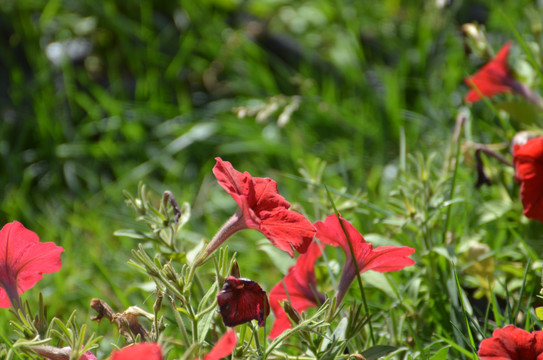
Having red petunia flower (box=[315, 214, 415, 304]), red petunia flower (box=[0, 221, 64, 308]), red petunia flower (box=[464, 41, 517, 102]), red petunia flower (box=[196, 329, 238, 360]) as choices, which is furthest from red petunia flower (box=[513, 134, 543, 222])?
red petunia flower (box=[0, 221, 64, 308])

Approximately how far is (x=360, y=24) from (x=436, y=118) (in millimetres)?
891

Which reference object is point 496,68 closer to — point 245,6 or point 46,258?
point 46,258

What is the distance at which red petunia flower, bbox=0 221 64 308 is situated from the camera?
35.5 inches

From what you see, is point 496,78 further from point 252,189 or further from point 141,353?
point 141,353

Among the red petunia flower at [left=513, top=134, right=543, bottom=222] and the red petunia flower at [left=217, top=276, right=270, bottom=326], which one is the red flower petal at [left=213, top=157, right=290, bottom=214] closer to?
the red petunia flower at [left=217, top=276, right=270, bottom=326]

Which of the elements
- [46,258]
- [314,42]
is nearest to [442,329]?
[46,258]

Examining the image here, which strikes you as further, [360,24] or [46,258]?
[360,24]

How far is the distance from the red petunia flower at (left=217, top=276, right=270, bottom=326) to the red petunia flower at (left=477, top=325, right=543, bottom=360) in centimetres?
30

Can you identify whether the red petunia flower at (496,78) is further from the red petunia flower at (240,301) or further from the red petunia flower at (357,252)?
the red petunia flower at (240,301)

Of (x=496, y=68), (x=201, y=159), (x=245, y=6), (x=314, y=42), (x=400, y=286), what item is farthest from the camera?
(x=245, y=6)

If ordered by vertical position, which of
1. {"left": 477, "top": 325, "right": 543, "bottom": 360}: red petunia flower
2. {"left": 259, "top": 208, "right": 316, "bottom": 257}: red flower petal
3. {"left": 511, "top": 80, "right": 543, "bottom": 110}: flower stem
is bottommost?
{"left": 477, "top": 325, "right": 543, "bottom": 360}: red petunia flower

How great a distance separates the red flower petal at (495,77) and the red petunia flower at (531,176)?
422 mm

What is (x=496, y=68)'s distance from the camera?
5.04 feet

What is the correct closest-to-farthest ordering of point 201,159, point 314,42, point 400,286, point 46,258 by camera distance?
point 46,258 < point 400,286 < point 201,159 < point 314,42
